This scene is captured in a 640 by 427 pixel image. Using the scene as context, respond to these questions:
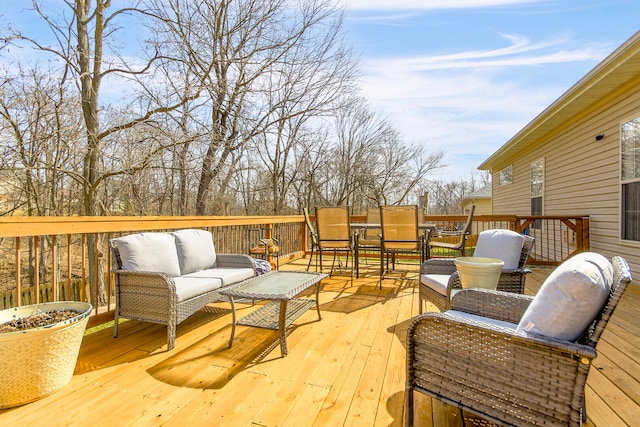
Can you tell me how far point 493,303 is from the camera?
183cm

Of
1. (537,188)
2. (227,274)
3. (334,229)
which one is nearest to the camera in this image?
(227,274)

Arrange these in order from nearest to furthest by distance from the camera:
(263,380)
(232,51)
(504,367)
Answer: (504,367), (263,380), (232,51)

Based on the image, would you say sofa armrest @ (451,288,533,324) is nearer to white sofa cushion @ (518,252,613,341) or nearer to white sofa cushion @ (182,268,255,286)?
white sofa cushion @ (518,252,613,341)

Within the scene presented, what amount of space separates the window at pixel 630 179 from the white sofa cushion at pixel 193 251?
19.3 ft

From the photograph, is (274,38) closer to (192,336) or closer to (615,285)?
(192,336)

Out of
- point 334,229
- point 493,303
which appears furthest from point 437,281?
point 334,229

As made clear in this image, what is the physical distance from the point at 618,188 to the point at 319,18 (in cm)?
768

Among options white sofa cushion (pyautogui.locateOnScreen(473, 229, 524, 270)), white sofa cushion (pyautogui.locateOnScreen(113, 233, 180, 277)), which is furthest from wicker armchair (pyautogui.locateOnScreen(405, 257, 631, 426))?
white sofa cushion (pyautogui.locateOnScreen(113, 233, 180, 277))

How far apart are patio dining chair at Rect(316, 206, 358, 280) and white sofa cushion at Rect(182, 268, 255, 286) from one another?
171 cm

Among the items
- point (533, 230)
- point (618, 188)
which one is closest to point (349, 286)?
point (618, 188)

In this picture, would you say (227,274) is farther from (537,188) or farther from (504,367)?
(537,188)

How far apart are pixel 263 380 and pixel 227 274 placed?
1.42 m

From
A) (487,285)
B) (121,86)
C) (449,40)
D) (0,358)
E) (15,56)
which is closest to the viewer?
(0,358)

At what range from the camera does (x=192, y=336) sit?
278 centimetres
